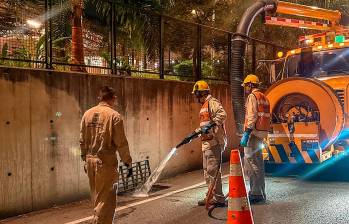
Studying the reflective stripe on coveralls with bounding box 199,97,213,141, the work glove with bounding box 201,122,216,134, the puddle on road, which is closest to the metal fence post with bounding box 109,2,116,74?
the puddle on road

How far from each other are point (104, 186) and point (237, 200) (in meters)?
1.52

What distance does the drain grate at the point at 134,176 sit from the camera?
28.1 feet

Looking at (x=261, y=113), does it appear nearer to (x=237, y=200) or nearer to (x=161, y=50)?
(x=237, y=200)

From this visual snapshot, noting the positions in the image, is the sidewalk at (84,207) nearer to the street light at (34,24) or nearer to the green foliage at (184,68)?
the green foliage at (184,68)

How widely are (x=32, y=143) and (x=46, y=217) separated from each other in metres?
1.17

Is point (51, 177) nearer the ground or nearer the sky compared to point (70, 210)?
nearer the sky

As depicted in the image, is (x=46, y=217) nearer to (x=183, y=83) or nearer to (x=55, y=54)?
(x=55, y=54)

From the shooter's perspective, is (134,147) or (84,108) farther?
(134,147)

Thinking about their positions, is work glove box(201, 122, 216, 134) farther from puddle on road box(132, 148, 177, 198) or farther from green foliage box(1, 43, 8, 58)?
green foliage box(1, 43, 8, 58)

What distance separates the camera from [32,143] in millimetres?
7047

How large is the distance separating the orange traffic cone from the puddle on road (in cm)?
261

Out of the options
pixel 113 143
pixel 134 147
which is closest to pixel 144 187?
pixel 134 147

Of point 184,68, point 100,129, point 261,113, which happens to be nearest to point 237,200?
point 100,129

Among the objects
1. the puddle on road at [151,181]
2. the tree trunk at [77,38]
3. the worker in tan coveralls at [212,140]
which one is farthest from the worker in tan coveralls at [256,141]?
the tree trunk at [77,38]
